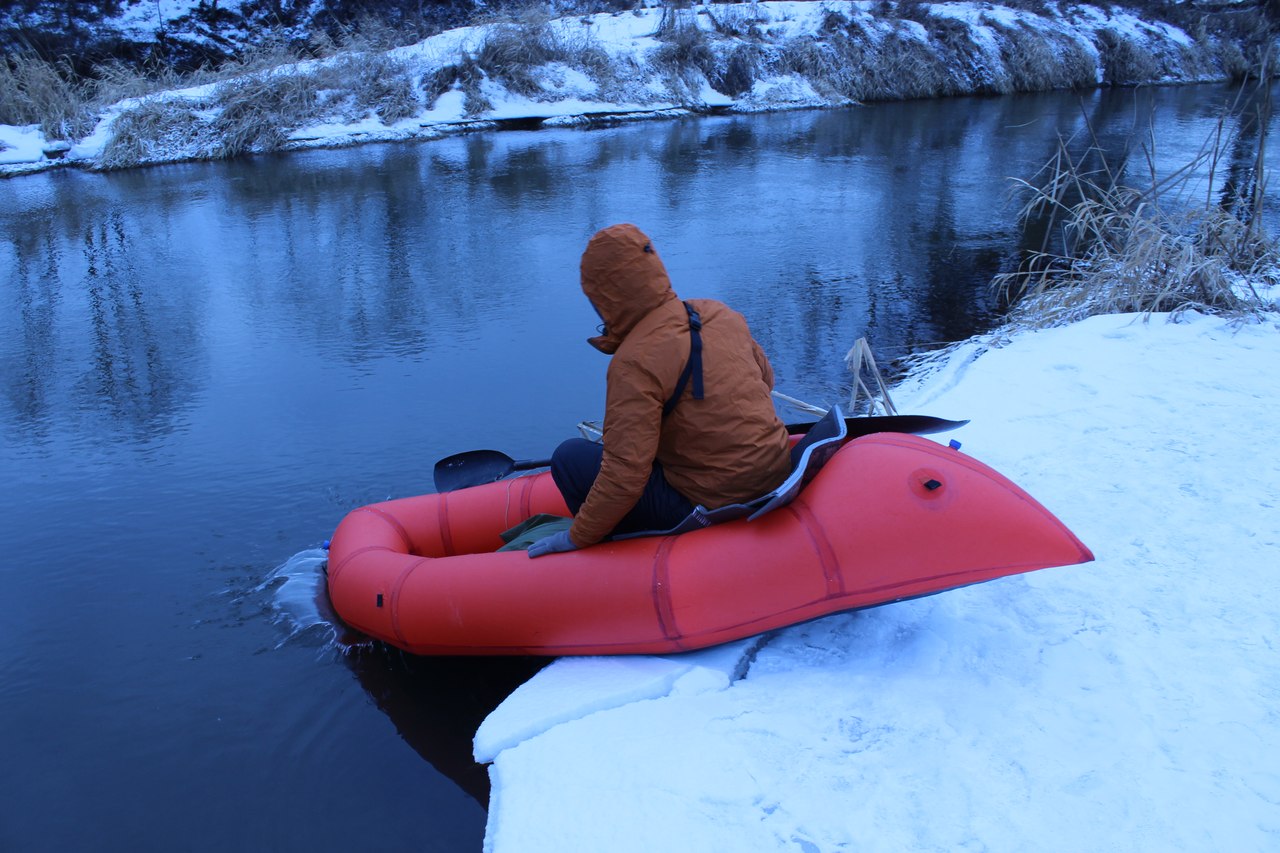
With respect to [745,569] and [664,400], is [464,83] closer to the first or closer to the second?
[664,400]

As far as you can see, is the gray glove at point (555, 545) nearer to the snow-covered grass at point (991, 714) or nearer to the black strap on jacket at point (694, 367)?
the snow-covered grass at point (991, 714)

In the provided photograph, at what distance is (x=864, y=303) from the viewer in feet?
23.0

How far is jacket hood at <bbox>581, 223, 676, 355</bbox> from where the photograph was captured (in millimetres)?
2484

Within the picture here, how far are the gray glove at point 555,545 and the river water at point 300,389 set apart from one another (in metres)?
0.58

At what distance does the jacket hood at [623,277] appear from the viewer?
248 centimetres

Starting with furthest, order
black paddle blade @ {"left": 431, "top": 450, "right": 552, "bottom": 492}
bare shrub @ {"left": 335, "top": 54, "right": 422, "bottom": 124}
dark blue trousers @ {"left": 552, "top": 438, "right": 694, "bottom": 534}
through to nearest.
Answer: bare shrub @ {"left": 335, "top": 54, "right": 422, "bottom": 124}, black paddle blade @ {"left": 431, "top": 450, "right": 552, "bottom": 492}, dark blue trousers @ {"left": 552, "top": 438, "right": 694, "bottom": 534}

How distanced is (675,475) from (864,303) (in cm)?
464

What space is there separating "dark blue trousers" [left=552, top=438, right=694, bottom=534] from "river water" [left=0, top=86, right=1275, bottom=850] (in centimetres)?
74

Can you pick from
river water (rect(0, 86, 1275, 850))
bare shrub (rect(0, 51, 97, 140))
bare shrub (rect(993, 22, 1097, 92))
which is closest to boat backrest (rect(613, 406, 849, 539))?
river water (rect(0, 86, 1275, 850))

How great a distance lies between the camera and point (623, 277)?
98.9 inches

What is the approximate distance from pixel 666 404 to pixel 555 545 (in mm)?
669

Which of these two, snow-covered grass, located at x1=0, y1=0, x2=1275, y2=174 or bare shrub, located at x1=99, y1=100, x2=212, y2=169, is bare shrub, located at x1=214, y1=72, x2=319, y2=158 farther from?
bare shrub, located at x1=99, y1=100, x2=212, y2=169

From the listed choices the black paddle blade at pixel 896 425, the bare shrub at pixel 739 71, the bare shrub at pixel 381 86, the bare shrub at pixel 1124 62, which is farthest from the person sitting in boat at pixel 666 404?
the bare shrub at pixel 1124 62

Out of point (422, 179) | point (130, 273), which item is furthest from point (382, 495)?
point (422, 179)
